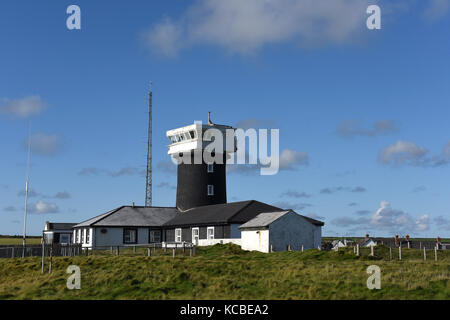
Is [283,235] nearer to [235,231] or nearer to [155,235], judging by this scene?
[235,231]

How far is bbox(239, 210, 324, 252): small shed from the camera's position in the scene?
44531mm

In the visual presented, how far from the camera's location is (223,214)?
52.0 metres

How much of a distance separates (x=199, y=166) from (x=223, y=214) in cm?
1002

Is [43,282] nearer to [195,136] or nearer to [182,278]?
[182,278]

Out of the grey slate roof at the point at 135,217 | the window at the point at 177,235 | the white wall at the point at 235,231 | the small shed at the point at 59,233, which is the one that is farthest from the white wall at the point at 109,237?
the small shed at the point at 59,233

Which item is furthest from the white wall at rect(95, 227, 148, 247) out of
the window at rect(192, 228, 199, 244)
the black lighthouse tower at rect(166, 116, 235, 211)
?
the black lighthouse tower at rect(166, 116, 235, 211)

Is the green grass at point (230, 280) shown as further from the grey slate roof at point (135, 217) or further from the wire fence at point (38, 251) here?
the grey slate roof at point (135, 217)

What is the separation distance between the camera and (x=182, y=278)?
28703 millimetres

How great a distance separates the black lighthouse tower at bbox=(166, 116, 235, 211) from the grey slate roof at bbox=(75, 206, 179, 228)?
2.59 m

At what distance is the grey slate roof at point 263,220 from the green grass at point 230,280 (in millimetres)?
8944

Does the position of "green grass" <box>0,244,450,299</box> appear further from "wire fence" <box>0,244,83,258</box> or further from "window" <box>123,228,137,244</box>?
"window" <box>123,228,137,244</box>

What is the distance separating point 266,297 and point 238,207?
1114 inches

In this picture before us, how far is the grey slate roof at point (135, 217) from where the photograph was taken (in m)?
58.2

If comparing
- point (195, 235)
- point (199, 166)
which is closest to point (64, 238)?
point (199, 166)
